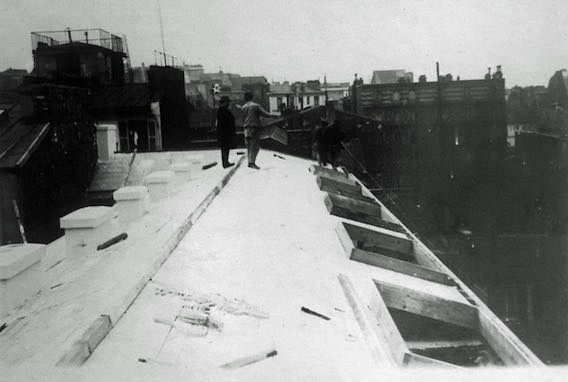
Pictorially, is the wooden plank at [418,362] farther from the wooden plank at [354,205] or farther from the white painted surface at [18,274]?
the wooden plank at [354,205]

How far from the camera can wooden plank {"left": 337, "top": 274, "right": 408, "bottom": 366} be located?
12.0ft

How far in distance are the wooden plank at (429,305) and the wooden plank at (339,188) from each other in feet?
19.6

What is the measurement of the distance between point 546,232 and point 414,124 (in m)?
14.9

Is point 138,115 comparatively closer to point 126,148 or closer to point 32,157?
point 126,148

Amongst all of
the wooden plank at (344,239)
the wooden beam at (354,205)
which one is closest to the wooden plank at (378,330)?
the wooden plank at (344,239)

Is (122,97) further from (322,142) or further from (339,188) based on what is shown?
(339,188)

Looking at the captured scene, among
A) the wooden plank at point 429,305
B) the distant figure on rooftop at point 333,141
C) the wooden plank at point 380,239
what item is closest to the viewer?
the wooden plank at point 429,305

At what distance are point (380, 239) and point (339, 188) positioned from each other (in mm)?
4226

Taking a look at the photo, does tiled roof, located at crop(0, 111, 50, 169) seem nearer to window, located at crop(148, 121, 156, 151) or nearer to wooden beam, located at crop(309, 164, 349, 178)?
wooden beam, located at crop(309, 164, 349, 178)

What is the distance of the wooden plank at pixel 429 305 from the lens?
522 centimetres

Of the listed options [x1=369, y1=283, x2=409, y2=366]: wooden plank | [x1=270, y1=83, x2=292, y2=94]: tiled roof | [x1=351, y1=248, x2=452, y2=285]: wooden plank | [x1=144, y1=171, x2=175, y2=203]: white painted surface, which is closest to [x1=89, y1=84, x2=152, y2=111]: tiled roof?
→ [x1=144, y1=171, x2=175, y2=203]: white painted surface

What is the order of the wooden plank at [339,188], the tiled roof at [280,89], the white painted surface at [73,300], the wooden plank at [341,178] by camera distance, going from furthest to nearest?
1. the tiled roof at [280,89]
2. the wooden plank at [341,178]
3. the wooden plank at [339,188]
4. the white painted surface at [73,300]

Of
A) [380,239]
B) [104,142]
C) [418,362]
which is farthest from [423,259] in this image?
[104,142]

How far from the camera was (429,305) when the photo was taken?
532cm
